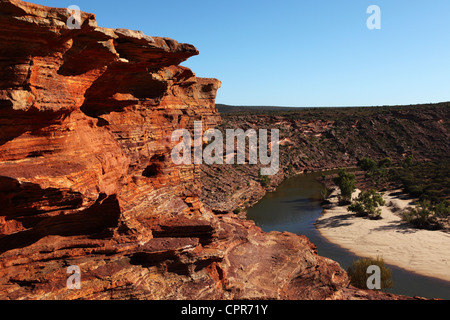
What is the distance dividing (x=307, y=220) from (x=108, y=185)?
33911 mm

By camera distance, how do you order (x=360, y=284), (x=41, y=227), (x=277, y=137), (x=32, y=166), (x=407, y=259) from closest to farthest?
(x=32, y=166) < (x=41, y=227) < (x=360, y=284) < (x=407, y=259) < (x=277, y=137)

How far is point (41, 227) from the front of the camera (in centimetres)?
971

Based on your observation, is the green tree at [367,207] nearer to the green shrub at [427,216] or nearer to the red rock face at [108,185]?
the green shrub at [427,216]

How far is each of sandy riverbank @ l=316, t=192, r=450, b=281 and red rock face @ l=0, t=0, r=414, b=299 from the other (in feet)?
48.9

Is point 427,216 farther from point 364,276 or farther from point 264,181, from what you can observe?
point 264,181

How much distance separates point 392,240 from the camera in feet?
104

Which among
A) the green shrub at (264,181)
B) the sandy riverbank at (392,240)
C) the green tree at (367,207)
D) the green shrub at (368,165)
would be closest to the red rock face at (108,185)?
the sandy riverbank at (392,240)

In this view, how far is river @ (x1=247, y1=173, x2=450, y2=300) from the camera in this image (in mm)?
23047

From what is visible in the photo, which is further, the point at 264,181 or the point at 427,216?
the point at 264,181

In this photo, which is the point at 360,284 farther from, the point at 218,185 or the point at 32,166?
the point at 218,185

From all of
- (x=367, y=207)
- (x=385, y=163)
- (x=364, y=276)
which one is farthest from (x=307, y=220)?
(x=385, y=163)

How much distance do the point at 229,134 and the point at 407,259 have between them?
4037 cm

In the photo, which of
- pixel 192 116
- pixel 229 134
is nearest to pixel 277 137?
pixel 229 134

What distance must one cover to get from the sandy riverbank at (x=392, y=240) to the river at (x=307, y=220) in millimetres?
1092
